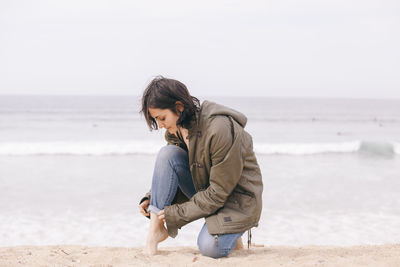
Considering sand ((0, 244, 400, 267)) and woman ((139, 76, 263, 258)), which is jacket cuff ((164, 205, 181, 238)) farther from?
sand ((0, 244, 400, 267))

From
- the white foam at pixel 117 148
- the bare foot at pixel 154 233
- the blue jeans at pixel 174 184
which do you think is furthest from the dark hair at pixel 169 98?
the white foam at pixel 117 148

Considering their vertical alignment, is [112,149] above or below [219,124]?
below

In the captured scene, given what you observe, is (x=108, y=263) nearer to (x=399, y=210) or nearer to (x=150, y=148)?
(x=399, y=210)

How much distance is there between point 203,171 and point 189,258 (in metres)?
0.61

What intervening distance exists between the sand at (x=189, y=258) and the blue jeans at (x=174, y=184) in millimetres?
72

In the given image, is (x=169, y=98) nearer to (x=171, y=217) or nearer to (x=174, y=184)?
(x=174, y=184)

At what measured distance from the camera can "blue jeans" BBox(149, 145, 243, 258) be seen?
261cm

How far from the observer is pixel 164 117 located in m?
2.46

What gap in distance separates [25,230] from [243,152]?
10.4 feet

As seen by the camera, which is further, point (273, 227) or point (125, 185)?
point (125, 185)

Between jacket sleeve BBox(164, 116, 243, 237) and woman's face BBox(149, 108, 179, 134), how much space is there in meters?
0.25

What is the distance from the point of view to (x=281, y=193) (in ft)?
20.4

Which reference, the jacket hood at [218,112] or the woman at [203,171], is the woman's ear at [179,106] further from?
the jacket hood at [218,112]

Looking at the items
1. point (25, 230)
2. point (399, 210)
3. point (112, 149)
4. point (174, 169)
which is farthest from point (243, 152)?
point (112, 149)
